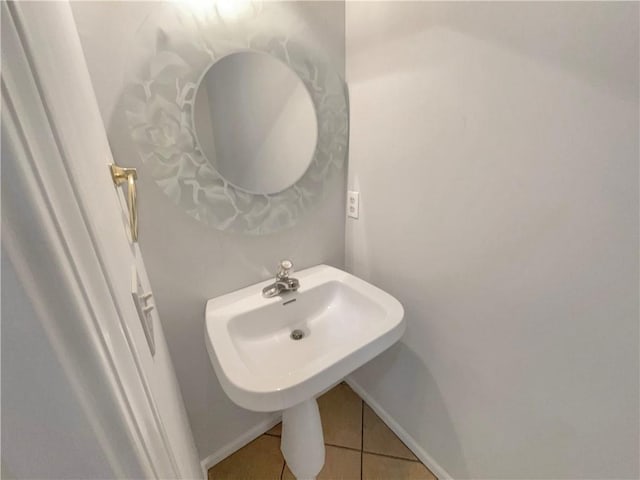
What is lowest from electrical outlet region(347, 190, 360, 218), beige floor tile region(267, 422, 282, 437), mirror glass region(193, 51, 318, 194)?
beige floor tile region(267, 422, 282, 437)

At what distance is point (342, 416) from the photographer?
57.3 inches

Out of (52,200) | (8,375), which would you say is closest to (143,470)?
(8,375)

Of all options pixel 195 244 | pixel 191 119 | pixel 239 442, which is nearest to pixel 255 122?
pixel 191 119

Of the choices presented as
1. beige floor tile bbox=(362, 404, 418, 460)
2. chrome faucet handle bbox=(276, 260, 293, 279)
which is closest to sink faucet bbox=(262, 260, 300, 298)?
chrome faucet handle bbox=(276, 260, 293, 279)

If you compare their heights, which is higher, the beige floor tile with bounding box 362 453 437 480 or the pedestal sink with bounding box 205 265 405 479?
the pedestal sink with bounding box 205 265 405 479

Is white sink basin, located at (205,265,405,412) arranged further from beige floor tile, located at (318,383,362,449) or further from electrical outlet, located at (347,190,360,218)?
beige floor tile, located at (318,383,362,449)

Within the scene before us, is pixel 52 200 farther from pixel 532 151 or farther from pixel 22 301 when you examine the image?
pixel 532 151

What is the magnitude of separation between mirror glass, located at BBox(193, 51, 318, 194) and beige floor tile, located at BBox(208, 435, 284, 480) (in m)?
1.19

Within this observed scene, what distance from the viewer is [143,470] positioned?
31 centimetres

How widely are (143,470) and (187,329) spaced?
0.75 metres

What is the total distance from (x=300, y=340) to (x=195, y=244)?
1.66 feet

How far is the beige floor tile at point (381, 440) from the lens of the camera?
1.28 meters

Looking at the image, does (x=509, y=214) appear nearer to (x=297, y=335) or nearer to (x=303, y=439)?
(x=297, y=335)

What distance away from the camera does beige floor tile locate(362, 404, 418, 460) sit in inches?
50.5
